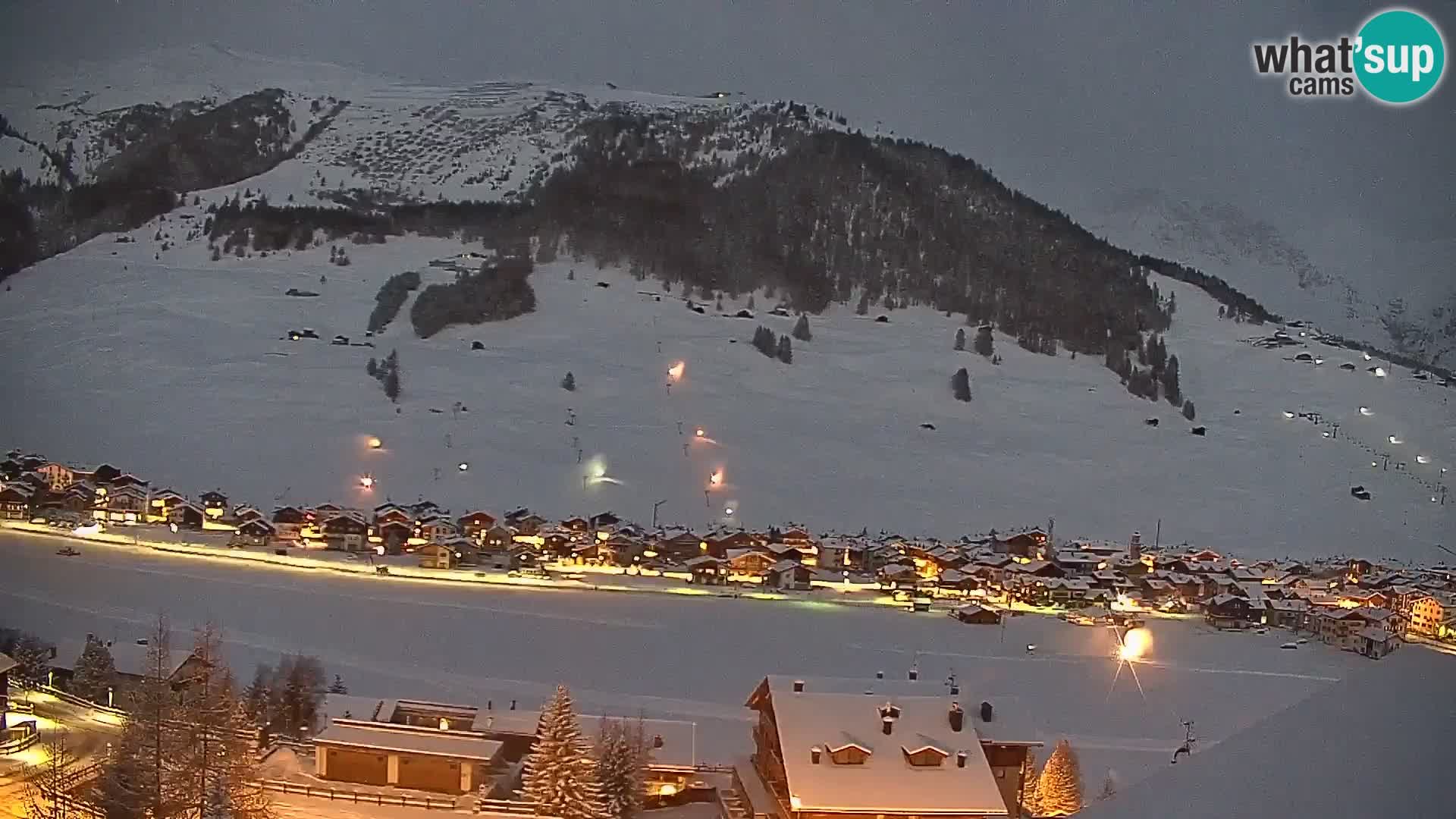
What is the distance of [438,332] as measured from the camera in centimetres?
1464

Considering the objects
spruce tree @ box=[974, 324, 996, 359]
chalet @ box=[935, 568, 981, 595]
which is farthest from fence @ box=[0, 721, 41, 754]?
spruce tree @ box=[974, 324, 996, 359]

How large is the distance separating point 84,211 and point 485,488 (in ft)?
29.4

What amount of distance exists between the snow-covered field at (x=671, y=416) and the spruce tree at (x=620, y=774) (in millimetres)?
6284

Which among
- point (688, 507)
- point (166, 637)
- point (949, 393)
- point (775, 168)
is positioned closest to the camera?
point (166, 637)

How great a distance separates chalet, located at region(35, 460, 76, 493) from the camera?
8.18m

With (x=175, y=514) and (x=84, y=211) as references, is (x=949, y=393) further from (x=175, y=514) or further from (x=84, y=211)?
(x=84, y=211)

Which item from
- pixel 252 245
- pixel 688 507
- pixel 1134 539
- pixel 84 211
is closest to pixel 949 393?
pixel 1134 539

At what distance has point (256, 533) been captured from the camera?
853cm

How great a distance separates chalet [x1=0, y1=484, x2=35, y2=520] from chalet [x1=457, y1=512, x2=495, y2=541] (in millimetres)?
2477

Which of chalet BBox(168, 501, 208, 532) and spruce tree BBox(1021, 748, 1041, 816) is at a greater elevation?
chalet BBox(168, 501, 208, 532)

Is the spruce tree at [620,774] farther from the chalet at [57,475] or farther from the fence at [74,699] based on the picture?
the chalet at [57,475]

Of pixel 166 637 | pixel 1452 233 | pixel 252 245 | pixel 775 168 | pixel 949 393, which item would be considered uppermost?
pixel 775 168

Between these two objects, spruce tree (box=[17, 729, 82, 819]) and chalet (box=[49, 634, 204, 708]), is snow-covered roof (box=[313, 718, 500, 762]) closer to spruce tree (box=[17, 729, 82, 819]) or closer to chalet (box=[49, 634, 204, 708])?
chalet (box=[49, 634, 204, 708])

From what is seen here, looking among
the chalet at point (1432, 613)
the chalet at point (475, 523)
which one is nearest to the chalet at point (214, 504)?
the chalet at point (475, 523)
